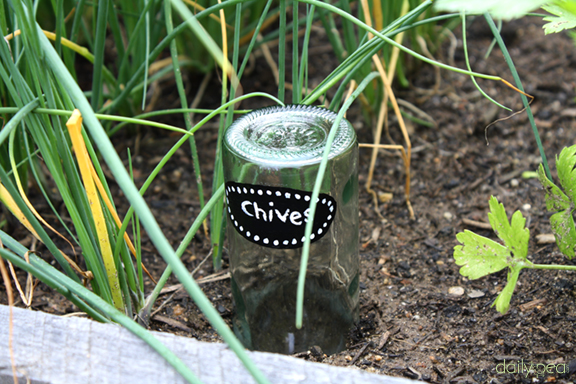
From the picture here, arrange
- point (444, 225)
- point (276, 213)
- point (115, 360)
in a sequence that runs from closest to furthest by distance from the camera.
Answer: point (115, 360) → point (276, 213) → point (444, 225)

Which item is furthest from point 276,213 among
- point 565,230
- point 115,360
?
point 565,230

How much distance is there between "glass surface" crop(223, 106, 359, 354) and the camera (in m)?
0.86

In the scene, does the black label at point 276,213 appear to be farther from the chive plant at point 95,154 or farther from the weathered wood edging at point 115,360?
the weathered wood edging at point 115,360

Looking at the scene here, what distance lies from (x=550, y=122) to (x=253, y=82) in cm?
100

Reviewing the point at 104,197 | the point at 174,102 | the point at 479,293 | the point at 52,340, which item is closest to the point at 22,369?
the point at 52,340

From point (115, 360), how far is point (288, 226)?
13.1 inches

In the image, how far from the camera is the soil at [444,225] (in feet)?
3.23

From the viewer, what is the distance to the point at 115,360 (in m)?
0.77

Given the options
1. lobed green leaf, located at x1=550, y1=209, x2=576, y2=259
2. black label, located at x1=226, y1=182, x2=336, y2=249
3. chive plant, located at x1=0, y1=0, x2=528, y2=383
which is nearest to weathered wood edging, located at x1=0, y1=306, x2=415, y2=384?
chive plant, located at x1=0, y1=0, x2=528, y2=383

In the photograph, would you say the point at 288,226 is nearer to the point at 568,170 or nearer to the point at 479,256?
the point at 479,256

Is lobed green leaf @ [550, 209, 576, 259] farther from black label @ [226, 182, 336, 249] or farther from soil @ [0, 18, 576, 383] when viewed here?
black label @ [226, 182, 336, 249]

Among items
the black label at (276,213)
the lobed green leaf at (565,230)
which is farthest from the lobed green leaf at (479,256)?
the black label at (276,213)

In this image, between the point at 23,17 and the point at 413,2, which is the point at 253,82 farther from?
the point at 23,17

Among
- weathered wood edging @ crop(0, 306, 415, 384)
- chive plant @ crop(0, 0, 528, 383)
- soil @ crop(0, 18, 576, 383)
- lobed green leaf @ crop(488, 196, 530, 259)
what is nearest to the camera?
chive plant @ crop(0, 0, 528, 383)
